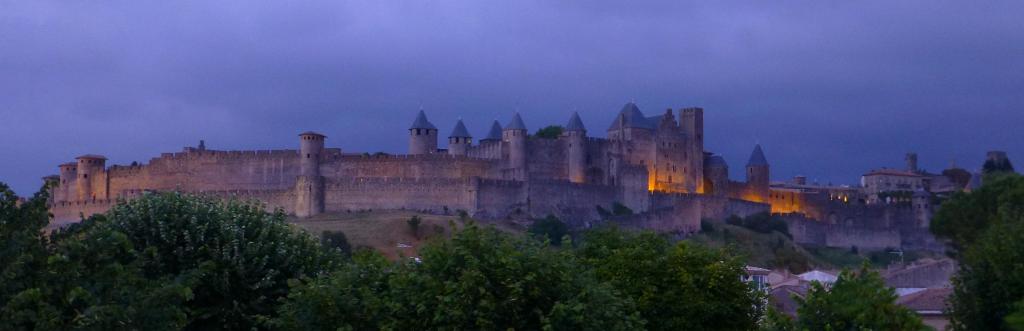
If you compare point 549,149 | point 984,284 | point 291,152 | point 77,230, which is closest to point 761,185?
point 549,149

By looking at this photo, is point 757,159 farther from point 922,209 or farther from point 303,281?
point 303,281

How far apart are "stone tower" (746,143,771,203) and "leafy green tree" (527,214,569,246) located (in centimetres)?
2794

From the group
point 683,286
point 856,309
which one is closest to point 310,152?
point 683,286

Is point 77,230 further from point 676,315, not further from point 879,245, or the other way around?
point 879,245

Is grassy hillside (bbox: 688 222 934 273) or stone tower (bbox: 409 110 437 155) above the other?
stone tower (bbox: 409 110 437 155)

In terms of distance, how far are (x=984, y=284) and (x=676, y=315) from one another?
7061 millimetres

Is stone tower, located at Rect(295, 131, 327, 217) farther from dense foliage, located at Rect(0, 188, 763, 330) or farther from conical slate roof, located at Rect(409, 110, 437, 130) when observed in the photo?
dense foliage, located at Rect(0, 188, 763, 330)

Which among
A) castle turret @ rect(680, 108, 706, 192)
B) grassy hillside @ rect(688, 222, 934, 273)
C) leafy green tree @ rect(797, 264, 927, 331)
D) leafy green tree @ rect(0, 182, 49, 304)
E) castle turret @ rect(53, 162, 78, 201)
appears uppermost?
castle turret @ rect(680, 108, 706, 192)

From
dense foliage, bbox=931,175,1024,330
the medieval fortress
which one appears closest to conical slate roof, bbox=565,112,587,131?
the medieval fortress

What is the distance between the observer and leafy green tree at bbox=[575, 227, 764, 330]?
33.2 metres

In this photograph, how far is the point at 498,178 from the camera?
95.8 meters

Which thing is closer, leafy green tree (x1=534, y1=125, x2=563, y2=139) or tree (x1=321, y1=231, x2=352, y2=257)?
Result: tree (x1=321, y1=231, x2=352, y2=257)

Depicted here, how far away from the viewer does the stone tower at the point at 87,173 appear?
10106cm

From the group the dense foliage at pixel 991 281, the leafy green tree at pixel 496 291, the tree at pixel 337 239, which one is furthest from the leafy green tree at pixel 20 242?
the tree at pixel 337 239
